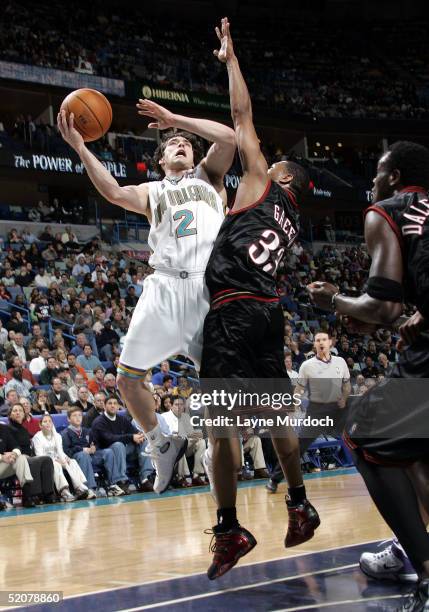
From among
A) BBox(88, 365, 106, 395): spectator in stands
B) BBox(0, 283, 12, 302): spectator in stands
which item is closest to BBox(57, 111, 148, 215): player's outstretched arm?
BBox(88, 365, 106, 395): spectator in stands

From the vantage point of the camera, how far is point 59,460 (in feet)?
31.6

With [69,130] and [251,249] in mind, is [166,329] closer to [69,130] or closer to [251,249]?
[251,249]

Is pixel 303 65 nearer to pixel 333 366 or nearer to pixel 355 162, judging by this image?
pixel 355 162

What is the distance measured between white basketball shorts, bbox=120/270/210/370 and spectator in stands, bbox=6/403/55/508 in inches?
195

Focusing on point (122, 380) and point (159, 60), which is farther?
point (159, 60)

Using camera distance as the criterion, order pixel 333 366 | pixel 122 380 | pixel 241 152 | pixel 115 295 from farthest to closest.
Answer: pixel 115 295, pixel 333 366, pixel 122 380, pixel 241 152

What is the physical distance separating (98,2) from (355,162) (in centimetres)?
1033

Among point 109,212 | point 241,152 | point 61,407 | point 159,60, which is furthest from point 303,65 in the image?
point 241,152

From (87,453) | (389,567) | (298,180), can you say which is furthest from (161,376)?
(389,567)

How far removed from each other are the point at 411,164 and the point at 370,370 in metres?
12.2

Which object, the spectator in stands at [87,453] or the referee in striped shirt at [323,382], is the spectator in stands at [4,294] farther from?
the referee in striped shirt at [323,382]

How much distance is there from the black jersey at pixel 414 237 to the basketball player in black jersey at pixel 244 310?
3.61ft

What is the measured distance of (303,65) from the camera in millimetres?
30203

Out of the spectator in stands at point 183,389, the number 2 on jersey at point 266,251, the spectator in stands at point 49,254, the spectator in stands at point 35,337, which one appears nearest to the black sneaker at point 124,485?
the spectator in stands at point 183,389
